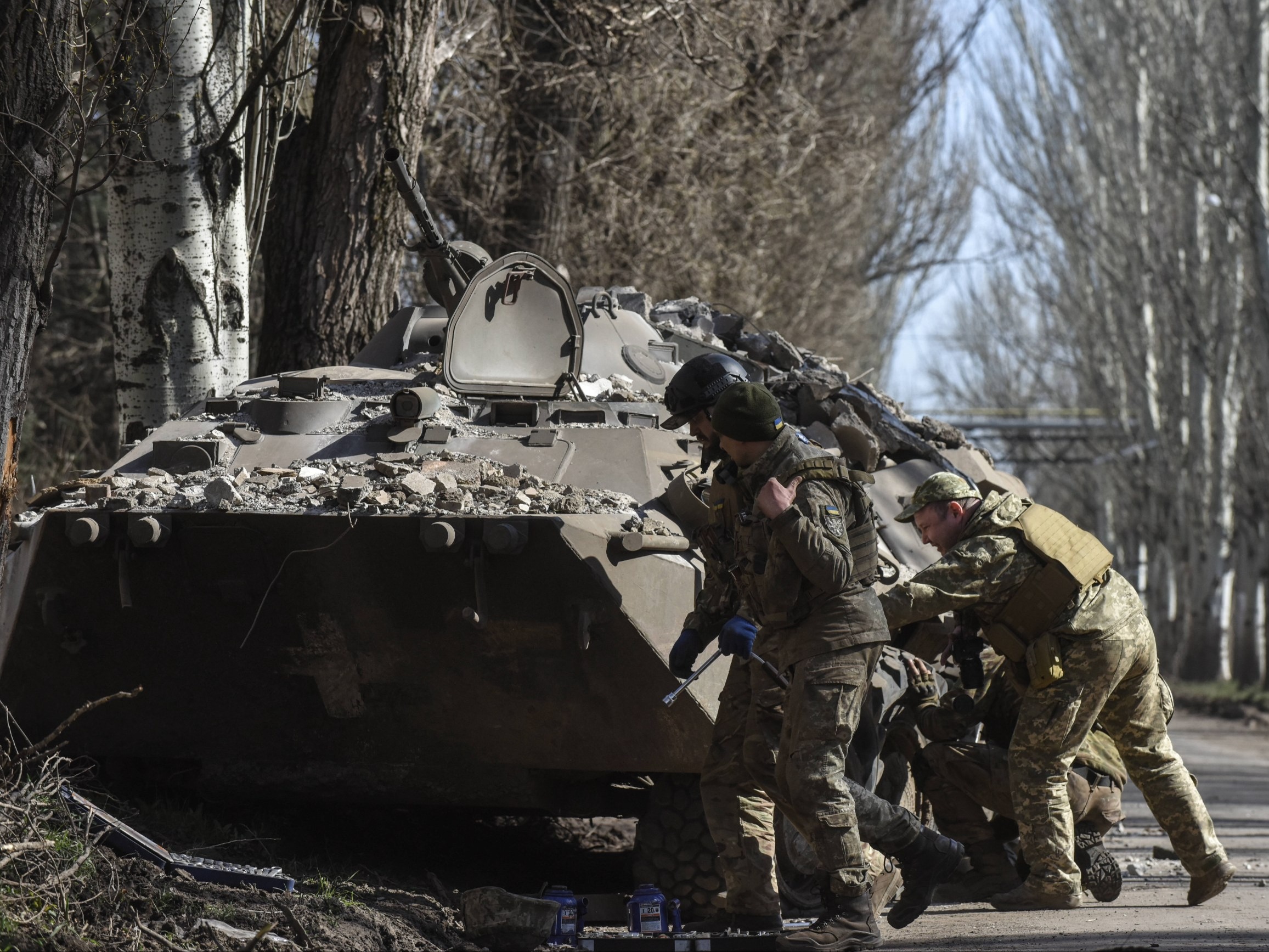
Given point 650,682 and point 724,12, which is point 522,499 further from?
point 724,12

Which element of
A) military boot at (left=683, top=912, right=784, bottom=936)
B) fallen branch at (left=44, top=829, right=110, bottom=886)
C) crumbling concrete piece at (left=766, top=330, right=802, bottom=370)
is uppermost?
crumbling concrete piece at (left=766, top=330, right=802, bottom=370)

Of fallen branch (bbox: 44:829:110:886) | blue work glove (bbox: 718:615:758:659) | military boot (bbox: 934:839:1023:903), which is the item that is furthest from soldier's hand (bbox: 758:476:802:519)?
fallen branch (bbox: 44:829:110:886)

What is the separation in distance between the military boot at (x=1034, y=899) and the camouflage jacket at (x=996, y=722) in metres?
0.59

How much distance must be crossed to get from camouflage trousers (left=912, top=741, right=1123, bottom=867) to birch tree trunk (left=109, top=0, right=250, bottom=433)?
3.98m

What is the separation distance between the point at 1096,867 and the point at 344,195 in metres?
5.51

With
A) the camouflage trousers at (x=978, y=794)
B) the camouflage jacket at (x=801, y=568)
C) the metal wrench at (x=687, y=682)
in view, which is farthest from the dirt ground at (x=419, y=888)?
the camouflage jacket at (x=801, y=568)

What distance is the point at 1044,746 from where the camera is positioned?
5.31 meters

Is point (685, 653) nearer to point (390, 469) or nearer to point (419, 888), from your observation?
point (390, 469)

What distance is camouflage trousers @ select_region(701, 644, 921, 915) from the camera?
4.74 m

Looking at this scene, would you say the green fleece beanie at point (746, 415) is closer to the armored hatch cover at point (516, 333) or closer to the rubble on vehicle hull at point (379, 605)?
the rubble on vehicle hull at point (379, 605)

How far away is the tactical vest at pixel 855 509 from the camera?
464 centimetres

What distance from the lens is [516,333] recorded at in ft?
20.3

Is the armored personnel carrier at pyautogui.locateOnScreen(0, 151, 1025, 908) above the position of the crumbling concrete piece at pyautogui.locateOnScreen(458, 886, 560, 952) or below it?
above

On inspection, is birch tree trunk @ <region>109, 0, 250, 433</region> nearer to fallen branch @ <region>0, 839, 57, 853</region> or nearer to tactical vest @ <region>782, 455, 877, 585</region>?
fallen branch @ <region>0, 839, 57, 853</region>
